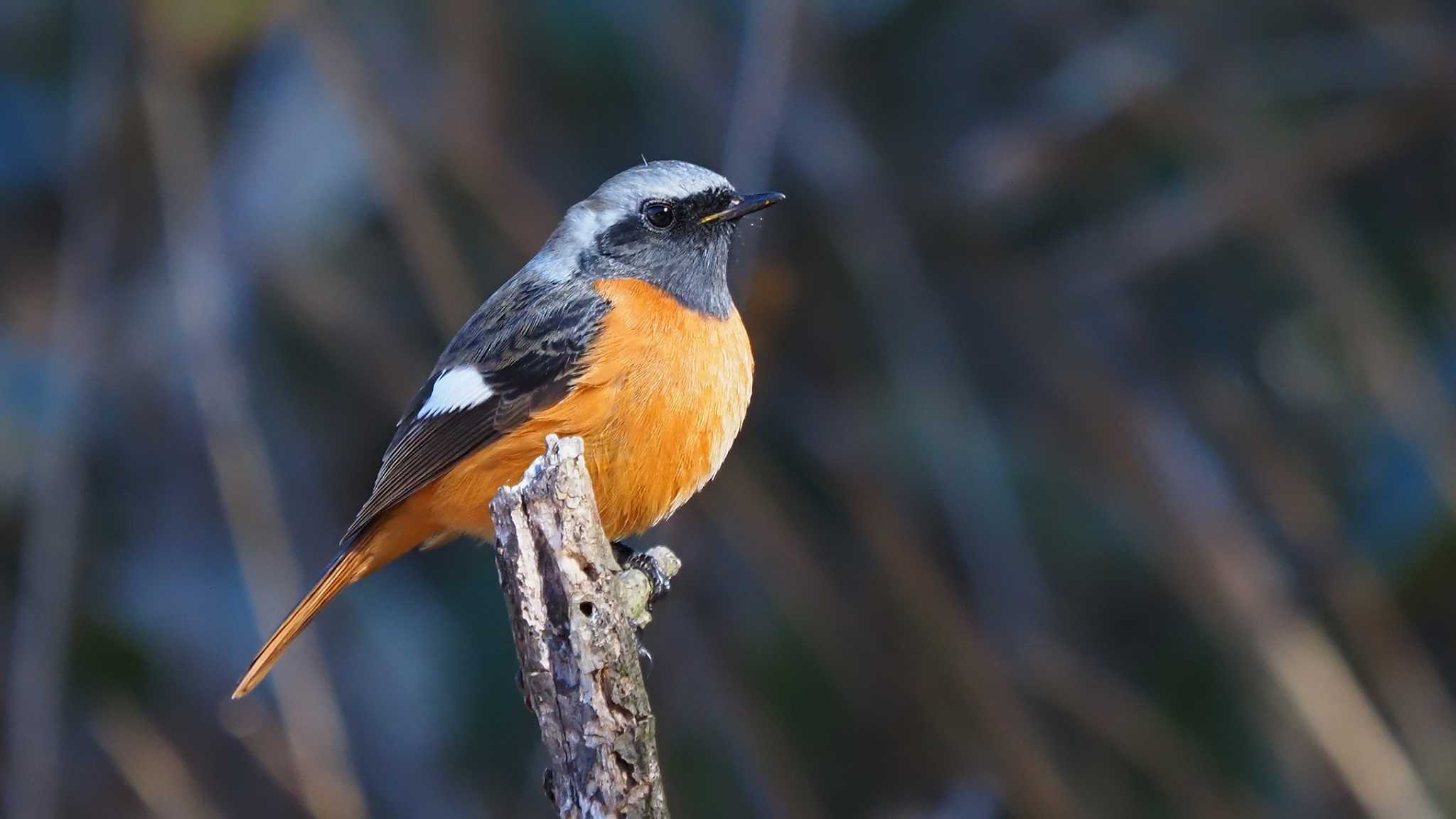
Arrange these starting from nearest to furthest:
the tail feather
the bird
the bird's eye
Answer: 1. the bird
2. the tail feather
3. the bird's eye

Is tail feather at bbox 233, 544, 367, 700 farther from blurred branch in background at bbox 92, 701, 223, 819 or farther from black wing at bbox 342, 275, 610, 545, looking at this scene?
blurred branch in background at bbox 92, 701, 223, 819

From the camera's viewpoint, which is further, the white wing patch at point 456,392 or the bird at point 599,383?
the white wing patch at point 456,392

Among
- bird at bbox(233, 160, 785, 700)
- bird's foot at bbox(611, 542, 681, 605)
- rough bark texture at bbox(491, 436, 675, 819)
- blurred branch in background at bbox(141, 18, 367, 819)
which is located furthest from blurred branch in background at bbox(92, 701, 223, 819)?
rough bark texture at bbox(491, 436, 675, 819)

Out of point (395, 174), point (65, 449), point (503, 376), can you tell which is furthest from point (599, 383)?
point (65, 449)

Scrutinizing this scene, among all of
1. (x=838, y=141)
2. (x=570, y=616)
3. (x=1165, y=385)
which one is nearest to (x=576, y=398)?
(x=570, y=616)

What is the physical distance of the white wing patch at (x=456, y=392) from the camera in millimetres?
4164

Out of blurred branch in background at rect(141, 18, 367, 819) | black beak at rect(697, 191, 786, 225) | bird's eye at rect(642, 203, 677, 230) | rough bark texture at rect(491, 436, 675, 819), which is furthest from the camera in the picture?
blurred branch in background at rect(141, 18, 367, 819)

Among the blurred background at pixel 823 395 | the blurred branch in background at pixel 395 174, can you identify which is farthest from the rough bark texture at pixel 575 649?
the blurred branch in background at pixel 395 174

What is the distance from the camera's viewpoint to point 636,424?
394cm

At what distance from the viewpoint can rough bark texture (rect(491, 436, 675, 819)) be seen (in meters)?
2.79

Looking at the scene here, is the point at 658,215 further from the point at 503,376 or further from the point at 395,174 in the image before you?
the point at 395,174

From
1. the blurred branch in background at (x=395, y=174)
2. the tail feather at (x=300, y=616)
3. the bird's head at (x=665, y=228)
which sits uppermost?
the blurred branch in background at (x=395, y=174)

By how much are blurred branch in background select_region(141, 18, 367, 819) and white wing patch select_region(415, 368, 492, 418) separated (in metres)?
1.08

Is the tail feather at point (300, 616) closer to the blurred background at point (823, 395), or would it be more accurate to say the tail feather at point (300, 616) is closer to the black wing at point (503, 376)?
the black wing at point (503, 376)
